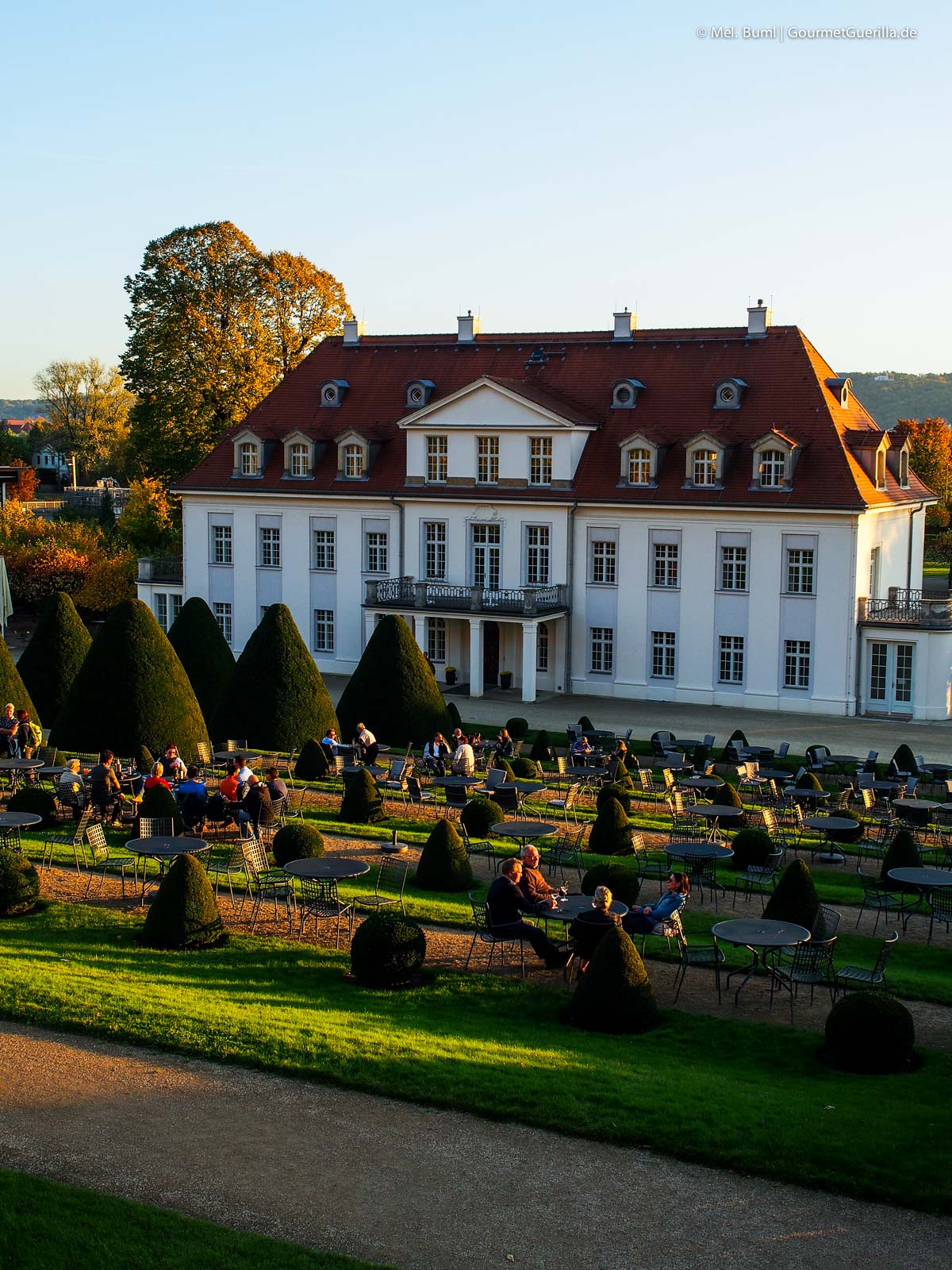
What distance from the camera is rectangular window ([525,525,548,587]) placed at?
4797 cm

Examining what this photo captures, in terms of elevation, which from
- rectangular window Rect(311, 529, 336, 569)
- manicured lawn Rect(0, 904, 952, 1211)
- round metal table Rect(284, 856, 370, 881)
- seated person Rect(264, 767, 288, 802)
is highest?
rectangular window Rect(311, 529, 336, 569)

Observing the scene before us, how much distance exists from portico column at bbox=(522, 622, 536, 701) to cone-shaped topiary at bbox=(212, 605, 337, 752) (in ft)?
40.2

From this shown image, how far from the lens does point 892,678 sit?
142ft

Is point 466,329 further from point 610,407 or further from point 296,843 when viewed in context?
point 296,843

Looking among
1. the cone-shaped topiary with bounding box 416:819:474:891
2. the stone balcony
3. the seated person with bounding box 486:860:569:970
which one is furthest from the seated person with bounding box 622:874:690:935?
the stone balcony

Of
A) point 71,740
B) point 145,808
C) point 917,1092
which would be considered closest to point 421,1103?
point 917,1092

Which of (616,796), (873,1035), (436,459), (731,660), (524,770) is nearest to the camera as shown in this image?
(873,1035)

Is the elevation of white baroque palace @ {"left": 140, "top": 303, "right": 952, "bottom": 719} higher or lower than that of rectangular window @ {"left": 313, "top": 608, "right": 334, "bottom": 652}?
higher

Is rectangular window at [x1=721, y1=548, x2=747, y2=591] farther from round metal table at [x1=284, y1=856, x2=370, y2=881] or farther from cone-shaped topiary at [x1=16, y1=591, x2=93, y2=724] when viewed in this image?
round metal table at [x1=284, y1=856, x2=370, y2=881]

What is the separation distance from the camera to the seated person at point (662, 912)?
59.6 ft

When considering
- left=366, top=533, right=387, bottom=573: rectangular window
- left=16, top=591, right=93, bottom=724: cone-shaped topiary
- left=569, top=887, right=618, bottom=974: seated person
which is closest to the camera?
left=569, top=887, right=618, bottom=974: seated person

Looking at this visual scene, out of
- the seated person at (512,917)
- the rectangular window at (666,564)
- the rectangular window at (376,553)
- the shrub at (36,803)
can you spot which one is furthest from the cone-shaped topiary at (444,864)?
the rectangular window at (376,553)

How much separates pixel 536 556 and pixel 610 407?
584cm

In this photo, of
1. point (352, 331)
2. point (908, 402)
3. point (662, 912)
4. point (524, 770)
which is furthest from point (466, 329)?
point (908, 402)
